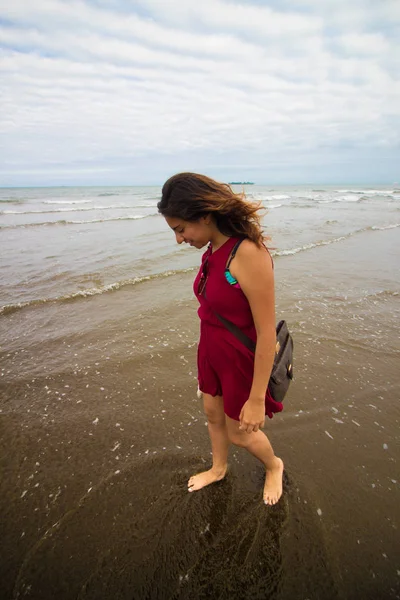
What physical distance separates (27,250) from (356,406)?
34.9 feet

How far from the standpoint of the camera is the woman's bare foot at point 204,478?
2.43 metres

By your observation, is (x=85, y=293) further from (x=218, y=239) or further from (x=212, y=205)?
(x=212, y=205)

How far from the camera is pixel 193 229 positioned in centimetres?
167

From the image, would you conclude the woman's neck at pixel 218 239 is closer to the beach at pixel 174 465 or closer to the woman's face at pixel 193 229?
the woman's face at pixel 193 229

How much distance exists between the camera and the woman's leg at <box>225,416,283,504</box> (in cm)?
211

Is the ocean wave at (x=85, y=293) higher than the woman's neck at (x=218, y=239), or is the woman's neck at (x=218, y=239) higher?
the woman's neck at (x=218, y=239)

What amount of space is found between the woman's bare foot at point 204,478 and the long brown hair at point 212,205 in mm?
1896

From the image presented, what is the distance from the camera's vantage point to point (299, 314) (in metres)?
5.49

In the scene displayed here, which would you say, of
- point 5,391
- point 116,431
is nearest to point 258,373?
point 116,431

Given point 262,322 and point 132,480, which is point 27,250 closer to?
point 132,480

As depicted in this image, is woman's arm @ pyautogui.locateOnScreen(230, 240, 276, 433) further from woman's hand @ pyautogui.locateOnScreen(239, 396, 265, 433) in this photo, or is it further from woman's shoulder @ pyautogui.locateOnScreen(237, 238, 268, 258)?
woman's hand @ pyautogui.locateOnScreen(239, 396, 265, 433)

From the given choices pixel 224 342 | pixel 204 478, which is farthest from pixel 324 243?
pixel 224 342

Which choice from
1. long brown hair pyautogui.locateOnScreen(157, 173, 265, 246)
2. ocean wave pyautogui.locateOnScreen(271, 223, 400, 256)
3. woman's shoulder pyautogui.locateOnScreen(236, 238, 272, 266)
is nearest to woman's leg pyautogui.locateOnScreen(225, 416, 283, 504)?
woman's shoulder pyautogui.locateOnScreen(236, 238, 272, 266)

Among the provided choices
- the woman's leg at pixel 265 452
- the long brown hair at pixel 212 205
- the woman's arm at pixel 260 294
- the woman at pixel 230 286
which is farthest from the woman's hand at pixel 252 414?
the long brown hair at pixel 212 205
